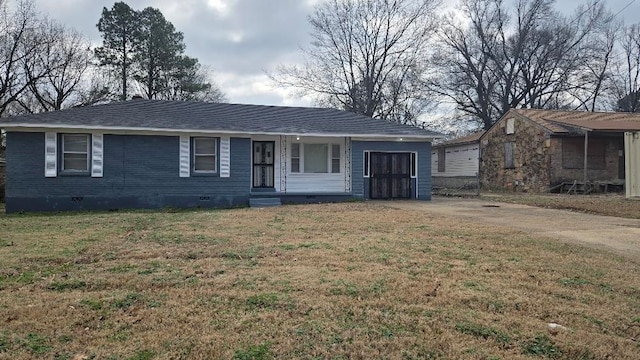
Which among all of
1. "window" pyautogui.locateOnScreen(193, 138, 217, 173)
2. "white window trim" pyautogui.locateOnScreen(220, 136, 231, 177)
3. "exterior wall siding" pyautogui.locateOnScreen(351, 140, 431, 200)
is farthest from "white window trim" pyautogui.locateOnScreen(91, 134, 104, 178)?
"exterior wall siding" pyautogui.locateOnScreen(351, 140, 431, 200)

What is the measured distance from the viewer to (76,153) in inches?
555

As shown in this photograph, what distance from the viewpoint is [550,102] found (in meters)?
38.7

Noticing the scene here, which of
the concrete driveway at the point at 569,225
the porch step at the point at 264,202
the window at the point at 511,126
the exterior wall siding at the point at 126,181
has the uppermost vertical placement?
the window at the point at 511,126

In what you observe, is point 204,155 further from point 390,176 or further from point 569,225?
point 569,225

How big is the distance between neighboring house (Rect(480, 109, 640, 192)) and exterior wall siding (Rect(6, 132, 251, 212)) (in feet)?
48.1

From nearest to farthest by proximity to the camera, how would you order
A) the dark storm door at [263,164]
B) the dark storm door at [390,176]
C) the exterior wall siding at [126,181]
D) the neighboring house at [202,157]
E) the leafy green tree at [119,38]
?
1. the exterior wall siding at [126,181]
2. the neighboring house at [202,157]
3. the dark storm door at [263,164]
4. the dark storm door at [390,176]
5. the leafy green tree at [119,38]

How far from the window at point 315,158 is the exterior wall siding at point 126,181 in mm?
1959

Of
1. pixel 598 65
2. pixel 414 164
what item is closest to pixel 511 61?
pixel 598 65

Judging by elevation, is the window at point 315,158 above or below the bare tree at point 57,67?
below

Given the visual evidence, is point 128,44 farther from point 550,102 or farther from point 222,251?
point 550,102

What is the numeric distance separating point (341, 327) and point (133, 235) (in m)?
6.05

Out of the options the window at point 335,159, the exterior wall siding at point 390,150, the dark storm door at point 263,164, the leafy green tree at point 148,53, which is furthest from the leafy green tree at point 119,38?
the exterior wall siding at point 390,150

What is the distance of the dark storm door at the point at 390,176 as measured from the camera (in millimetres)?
17250

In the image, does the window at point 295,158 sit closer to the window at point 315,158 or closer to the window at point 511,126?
the window at point 315,158
